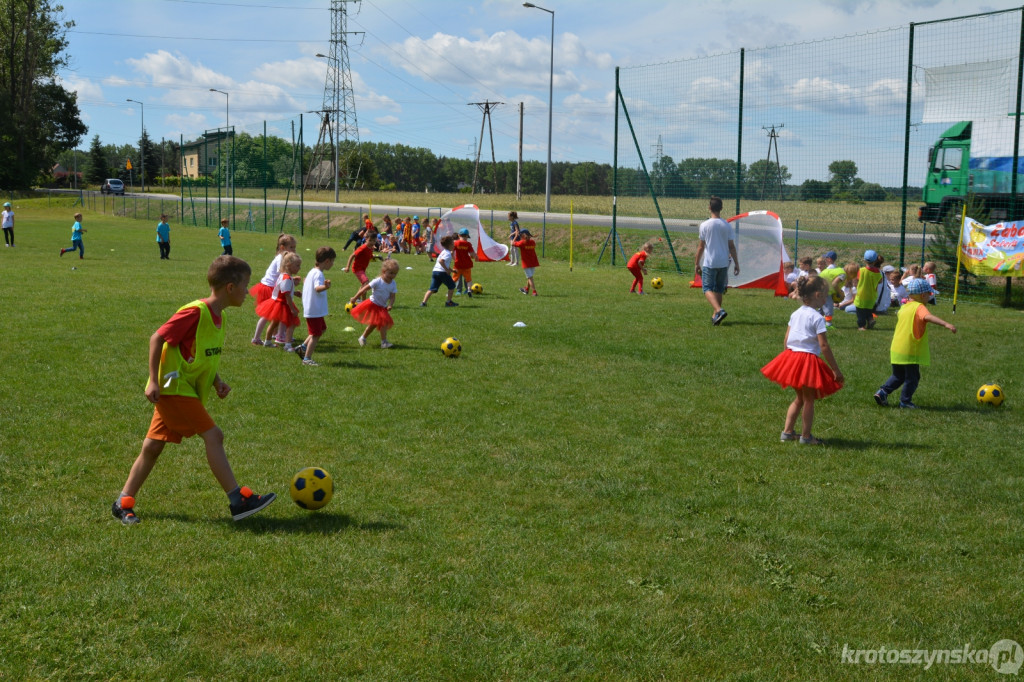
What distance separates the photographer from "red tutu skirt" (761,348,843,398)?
7641mm

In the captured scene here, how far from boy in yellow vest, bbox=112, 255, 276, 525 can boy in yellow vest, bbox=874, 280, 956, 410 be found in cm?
698

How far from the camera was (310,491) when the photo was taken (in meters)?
5.80

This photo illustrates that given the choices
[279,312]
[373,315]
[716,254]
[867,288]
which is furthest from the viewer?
[716,254]

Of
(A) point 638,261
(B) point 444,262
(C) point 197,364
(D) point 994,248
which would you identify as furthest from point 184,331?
(D) point 994,248

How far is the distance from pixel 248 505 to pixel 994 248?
16120mm

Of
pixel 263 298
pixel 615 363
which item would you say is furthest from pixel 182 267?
pixel 615 363

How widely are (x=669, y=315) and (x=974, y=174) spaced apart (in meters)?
9.21

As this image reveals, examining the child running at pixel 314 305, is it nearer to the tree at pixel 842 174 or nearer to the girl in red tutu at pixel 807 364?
the girl in red tutu at pixel 807 364

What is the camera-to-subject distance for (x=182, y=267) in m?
25.7

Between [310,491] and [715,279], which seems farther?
[715,279]

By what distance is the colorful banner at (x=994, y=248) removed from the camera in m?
16.3

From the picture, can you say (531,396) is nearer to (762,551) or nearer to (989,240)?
(762,551)

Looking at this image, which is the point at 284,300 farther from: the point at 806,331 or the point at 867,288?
the point at 867,288

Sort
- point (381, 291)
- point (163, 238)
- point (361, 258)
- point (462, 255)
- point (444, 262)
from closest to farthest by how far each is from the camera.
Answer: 1. point (381, 291)
2. point (361, 258)
3. point (444, 262)
4. point (462, 255)
5. point (163, 238)
